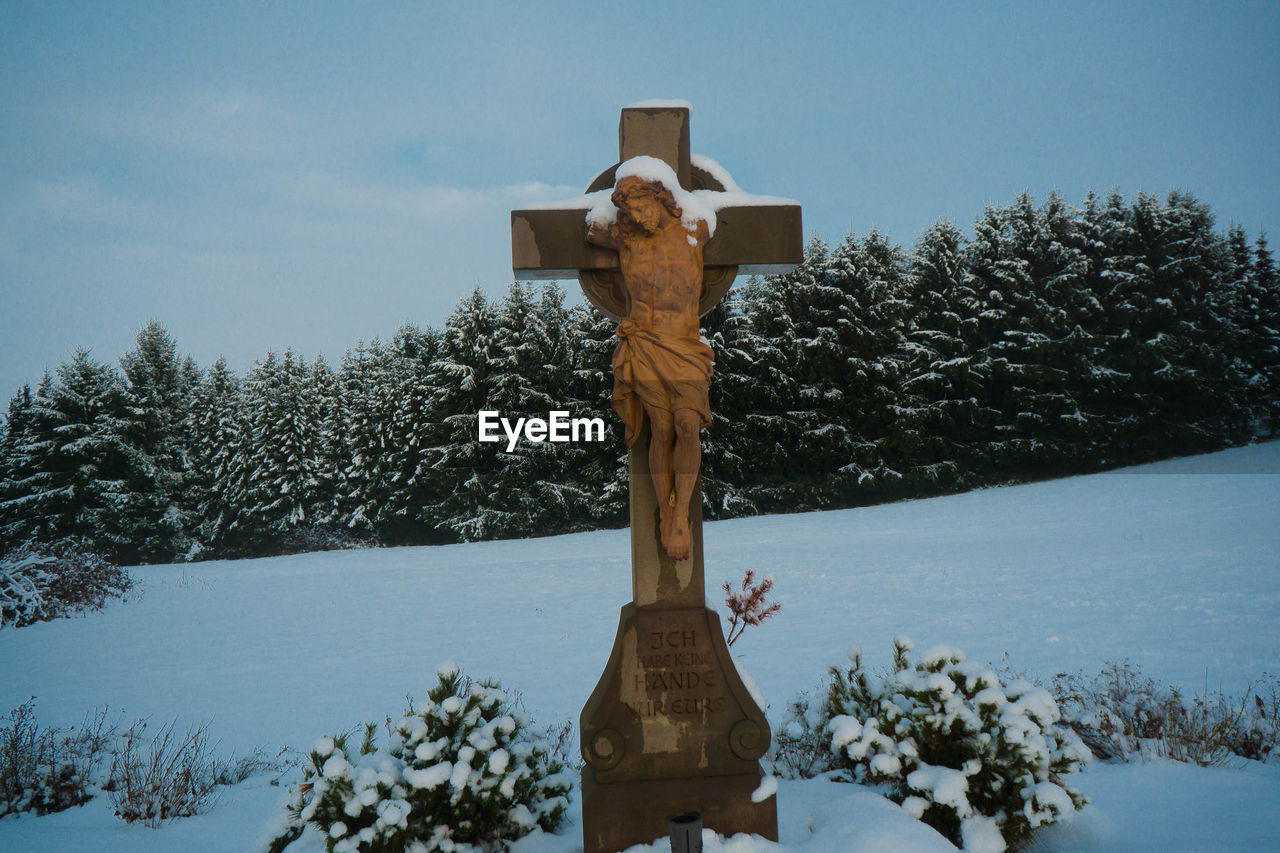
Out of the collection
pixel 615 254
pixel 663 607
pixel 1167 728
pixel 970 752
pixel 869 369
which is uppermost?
pixel 869 369

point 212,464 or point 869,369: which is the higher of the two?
point 869,369

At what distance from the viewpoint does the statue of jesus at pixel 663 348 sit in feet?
10.4

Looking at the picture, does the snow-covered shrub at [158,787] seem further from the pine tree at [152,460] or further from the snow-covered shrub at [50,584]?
the pine tree at [152,460]

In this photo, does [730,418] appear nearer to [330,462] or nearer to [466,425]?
[466,425]

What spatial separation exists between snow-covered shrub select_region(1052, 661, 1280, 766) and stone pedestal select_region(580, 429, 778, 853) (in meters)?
2.24

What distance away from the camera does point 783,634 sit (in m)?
7.99

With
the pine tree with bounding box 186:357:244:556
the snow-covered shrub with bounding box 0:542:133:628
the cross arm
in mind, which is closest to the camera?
the cross arm

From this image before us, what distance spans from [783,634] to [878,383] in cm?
1566

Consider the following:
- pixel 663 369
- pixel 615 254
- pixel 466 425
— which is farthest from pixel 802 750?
pixel 466 425

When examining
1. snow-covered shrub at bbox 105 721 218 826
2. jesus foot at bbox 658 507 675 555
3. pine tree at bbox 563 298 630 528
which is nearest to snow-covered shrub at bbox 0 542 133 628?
snow-covered shrub at bbox 105 721 218 826

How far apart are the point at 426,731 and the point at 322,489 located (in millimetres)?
26110

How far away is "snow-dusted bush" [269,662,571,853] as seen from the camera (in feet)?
9.97

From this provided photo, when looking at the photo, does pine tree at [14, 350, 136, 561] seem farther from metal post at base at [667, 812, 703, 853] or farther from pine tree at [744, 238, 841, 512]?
metal post at base at [667, 812, 703, 853]

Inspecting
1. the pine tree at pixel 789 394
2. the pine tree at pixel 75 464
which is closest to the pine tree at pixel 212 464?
the pine tree at pixel 75 464
